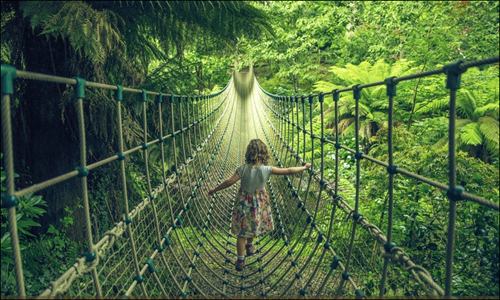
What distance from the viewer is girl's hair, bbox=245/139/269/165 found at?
2.64 m

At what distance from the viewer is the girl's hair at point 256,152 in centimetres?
264

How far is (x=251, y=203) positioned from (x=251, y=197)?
0.04 meters

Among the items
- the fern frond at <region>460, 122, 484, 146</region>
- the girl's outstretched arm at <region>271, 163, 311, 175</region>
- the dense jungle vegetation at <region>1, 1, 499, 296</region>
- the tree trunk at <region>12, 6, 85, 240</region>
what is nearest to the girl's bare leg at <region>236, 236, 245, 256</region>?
the girl's outstretched arm at <region>271, 163, 311, 175</region>

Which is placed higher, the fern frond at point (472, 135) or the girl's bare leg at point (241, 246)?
the fern frond at point (472, 135)

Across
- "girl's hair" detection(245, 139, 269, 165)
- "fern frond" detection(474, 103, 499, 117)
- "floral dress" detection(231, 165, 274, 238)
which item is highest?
"fern frond" detection(474, 103, 499, 117)

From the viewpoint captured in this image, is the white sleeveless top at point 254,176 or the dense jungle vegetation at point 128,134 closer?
the dense jungle vegetation at point 128,134

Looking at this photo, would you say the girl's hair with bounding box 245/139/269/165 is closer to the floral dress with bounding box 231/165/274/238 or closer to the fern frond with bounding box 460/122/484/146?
the floral dress with bounding box 231/165/274/238

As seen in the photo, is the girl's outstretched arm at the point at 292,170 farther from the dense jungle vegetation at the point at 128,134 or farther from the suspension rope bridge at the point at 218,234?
the dense jungle vegetation at the point at 128,134

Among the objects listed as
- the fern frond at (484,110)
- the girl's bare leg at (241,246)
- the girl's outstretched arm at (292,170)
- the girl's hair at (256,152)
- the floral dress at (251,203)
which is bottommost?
the girl's bare leg at (241,246)

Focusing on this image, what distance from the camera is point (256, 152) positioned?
2645mm

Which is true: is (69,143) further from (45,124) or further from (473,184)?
(473,184)

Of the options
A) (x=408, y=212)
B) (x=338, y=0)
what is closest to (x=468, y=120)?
(x=408, y=212)

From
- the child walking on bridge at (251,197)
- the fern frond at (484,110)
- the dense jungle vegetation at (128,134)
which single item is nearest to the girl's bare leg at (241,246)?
the child walking on bridge at (251,197)

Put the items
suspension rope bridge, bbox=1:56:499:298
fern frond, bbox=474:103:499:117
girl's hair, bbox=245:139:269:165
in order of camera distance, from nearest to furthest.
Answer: suspension rope bridge, bbox=1:56:499:298 < girl's hair, bbox=245:139:269:165 < fern frond, bbox=474:103:499:117
